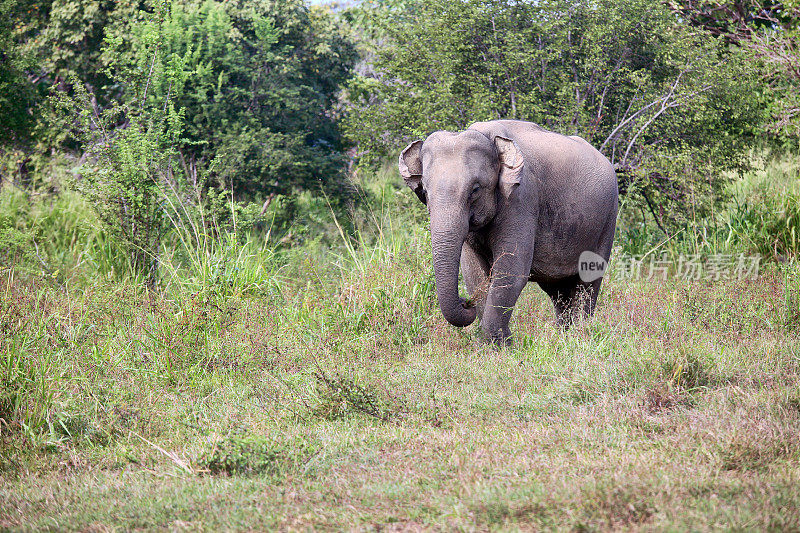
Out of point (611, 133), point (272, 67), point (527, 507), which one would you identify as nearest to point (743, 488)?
point (527, 507)

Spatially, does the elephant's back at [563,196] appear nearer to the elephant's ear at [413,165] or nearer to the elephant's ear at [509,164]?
the elephant's ear at [509,164]

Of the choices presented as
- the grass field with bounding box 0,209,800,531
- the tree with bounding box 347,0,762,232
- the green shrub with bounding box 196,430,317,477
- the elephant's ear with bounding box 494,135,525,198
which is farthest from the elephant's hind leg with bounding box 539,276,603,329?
the green shrub with bounding box 196,430,317,477

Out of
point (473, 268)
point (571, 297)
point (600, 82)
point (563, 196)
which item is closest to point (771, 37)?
point (600, 82)

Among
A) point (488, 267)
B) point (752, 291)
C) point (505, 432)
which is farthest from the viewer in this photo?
point (752, 291)

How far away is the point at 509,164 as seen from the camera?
254 inches

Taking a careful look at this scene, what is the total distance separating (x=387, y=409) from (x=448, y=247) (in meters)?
1.39

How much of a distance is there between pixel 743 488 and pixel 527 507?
40.1 inches

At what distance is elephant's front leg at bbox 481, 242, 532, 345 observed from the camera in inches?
262

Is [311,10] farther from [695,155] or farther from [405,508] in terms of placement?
[405,508]

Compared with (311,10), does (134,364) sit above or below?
below

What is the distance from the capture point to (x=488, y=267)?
719 centimetres

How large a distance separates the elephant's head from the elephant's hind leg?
5.16ft

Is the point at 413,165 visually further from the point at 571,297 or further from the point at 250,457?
the point at 250,457

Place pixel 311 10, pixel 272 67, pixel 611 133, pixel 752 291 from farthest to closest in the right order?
1. pixel 311 10
2. pixel 272 67
3. pixel 611 133
4. pixel 752 291
